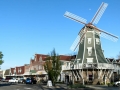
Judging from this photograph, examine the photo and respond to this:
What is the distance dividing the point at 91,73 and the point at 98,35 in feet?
32.5

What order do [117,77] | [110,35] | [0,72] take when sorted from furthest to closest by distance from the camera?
[0,72] → [117,77] → [110,35]

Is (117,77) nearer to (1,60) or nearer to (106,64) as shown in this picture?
(106,64)

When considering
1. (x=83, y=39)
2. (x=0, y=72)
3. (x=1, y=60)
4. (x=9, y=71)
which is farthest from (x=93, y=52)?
(x=0, y=72)

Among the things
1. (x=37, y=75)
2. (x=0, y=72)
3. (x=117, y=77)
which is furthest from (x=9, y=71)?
(x=117, y=77)

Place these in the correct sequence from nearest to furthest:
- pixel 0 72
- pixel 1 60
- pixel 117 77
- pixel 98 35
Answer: pixel 1 60 < pixel 98 35 < pixel 117 77 < pixel 0 72

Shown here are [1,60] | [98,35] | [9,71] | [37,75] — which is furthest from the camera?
[9,71]

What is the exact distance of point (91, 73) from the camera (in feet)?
193

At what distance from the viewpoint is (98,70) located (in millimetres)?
58250

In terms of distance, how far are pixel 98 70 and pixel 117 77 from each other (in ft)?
34.6

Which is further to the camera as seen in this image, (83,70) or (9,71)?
(9,71)

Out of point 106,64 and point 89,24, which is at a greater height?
point 89,24

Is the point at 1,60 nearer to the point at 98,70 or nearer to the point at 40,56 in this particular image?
the point at 98,70

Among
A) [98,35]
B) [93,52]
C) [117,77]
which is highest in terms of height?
[98,35]

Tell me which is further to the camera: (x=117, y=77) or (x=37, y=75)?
(x=37, y=75)
